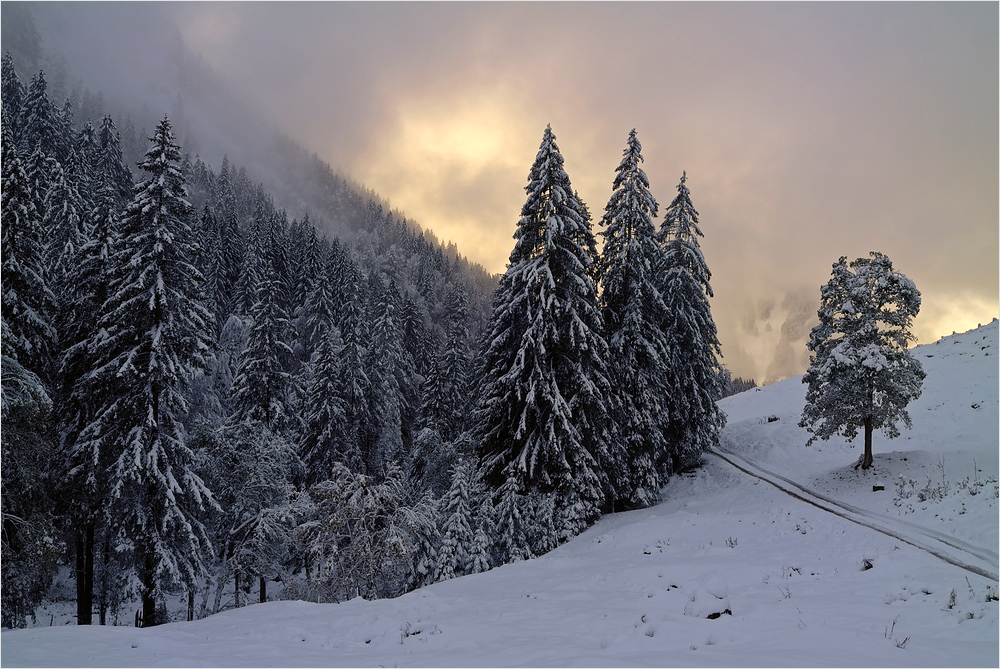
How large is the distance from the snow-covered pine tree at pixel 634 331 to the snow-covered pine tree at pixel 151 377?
1838 cm

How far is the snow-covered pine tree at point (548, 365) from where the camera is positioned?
20.3 m

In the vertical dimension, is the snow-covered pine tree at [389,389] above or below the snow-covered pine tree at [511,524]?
above

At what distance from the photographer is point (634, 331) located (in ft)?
78.5

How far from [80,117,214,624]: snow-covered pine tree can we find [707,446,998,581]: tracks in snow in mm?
22143

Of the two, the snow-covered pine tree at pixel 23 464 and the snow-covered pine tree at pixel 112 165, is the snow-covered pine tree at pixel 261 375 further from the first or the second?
the snow-covered pine tree at pixel 112 165

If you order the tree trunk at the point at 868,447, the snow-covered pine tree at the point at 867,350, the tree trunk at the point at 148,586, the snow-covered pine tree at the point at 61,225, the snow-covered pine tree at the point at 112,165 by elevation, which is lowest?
the tree trunk at the point at 148,586

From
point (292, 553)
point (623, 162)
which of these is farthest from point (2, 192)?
point (623, 162)

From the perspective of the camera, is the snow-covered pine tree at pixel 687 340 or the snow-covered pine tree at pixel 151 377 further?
the snow-covered pine tree at pixel 687 340

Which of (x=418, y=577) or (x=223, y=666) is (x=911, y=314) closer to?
(x=418, y=577)

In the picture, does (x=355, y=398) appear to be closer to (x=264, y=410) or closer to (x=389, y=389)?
(x=389, y=389)

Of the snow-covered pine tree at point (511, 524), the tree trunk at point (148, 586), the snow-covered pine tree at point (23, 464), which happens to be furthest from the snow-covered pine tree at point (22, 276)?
the snow-covered pine tree at point (511, 524)

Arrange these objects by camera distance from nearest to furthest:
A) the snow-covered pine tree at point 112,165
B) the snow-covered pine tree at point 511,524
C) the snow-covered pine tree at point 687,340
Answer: the snow-covered pine tree at point 511,524, the snow-covered pine tree at point 687,340, the snow-covered pine tree at point 112,165

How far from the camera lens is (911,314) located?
19344 millimetres

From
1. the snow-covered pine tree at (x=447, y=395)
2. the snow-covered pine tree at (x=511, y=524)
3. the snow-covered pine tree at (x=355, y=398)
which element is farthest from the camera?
the snow-covered pine tree at (x=447, y=395)
